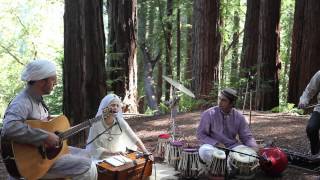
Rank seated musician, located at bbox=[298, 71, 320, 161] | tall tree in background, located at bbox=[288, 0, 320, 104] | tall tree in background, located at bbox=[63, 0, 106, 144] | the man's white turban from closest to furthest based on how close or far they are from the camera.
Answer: the man's white turban, seated musician, located at bbox=[298, 71, 320, 161], tall tree in background, located at bbox=[63, 0, 106, 144], tall tree in background, located at bbox=[288, 0, 320, 104]

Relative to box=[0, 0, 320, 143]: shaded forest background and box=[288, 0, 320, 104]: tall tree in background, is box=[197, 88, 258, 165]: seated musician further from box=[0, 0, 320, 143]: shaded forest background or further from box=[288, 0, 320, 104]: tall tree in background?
box=[288, 0, 320, 104]: tall tree in background

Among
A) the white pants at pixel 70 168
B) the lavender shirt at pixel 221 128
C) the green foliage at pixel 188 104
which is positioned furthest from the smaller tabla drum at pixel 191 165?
the green foliage at pixel 188 104

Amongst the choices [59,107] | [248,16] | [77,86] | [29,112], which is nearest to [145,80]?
[59,107]

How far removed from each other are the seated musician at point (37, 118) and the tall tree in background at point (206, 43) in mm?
8265

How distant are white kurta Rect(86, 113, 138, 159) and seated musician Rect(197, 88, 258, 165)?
1131 mm

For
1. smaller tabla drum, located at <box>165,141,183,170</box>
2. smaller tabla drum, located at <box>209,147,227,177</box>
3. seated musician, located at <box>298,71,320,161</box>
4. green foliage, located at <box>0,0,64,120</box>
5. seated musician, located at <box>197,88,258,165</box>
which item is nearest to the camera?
smaller tabla drum, located at <box>209,147,227,177</box>

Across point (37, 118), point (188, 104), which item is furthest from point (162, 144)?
point (188, 104)

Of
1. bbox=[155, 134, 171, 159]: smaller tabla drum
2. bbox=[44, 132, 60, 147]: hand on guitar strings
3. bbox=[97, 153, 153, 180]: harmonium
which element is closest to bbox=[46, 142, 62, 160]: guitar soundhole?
bbox=[44, 132, 60, 147]: hand on guitar strings

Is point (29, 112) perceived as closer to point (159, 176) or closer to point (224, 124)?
point (159, 176)

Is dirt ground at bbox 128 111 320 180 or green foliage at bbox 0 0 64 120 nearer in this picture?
dirt ground at bbox 128 111 320 180

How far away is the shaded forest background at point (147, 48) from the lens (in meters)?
7.55

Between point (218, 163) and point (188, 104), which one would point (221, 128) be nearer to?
point (218, 163)

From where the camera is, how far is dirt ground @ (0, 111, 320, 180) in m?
6.89

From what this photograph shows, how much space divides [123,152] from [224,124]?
1675mm
